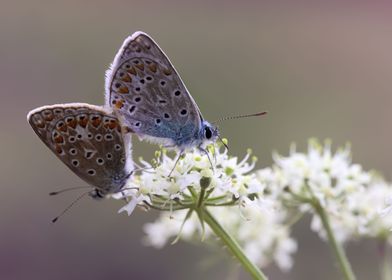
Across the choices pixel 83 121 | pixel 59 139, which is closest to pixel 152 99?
pixel 83 121

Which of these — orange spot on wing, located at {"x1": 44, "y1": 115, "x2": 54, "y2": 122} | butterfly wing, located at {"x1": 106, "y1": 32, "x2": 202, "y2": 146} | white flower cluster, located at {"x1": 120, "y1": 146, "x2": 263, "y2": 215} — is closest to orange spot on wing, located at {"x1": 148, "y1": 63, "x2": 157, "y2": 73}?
butterfly wing, located at {"x1": 106, "y1": 32, "x2": 202, "y2": 146}

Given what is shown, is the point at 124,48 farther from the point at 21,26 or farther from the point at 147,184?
the point at 21,26

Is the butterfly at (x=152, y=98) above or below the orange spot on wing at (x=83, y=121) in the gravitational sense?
above

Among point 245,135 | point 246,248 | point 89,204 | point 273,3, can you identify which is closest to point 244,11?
point 273,3

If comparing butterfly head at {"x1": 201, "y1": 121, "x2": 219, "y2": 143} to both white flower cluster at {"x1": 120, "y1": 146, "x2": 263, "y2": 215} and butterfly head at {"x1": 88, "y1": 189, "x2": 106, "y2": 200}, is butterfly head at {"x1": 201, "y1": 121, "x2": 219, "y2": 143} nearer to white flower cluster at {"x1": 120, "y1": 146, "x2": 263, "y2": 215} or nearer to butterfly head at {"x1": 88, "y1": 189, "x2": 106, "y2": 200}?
white flower cluster at {"x1": 120, "y1": 146, "x2": 263, "y2": 215}

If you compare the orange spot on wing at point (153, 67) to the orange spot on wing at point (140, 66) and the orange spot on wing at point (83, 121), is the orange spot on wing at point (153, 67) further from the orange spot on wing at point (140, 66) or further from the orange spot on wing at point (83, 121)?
the orange spot on wing at point (83, 121)

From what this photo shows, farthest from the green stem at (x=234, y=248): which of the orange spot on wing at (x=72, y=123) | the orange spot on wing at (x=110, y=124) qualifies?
the orange spot on wing at (x=72, y=123)
